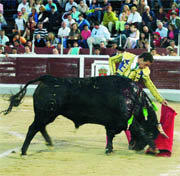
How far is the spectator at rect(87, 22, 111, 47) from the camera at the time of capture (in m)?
15.4

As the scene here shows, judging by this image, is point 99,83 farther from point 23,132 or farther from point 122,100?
point 23,132

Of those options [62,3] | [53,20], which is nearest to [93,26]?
[53,20]

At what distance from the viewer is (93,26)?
1645 centimetres

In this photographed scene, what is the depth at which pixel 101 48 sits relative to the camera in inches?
595

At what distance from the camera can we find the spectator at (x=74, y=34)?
1574 cm

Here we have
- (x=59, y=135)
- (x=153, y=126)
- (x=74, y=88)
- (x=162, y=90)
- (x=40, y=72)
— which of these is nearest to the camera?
(x=74, y=88)

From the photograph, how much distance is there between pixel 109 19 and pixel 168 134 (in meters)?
8.99

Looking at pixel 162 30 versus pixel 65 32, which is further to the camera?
pixel 65 32

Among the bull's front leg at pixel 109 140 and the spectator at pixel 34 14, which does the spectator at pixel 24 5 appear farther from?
the bull's front leg at pixel 109 140

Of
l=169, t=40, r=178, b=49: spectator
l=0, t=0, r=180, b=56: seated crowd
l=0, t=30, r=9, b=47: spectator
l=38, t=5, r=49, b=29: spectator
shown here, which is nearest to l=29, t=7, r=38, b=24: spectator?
l=0, t=0, r=180, b=56: seated crowd

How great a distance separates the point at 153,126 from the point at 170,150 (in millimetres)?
442

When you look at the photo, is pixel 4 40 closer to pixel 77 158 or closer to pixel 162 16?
pixel 162 16

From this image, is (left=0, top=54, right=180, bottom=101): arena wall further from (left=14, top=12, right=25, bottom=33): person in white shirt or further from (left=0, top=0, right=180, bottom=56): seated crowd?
(left=14, top=12, right=25, bottom=33): person in white shirt

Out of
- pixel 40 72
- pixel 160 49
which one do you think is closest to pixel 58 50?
pixel 40 72
